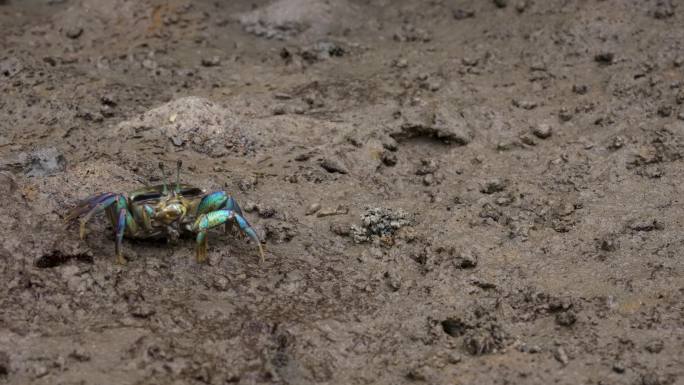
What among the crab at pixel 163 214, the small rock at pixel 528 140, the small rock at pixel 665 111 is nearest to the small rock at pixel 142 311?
the crab at pixel 163 214

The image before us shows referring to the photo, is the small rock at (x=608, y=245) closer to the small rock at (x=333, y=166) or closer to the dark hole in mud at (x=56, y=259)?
the small rock at (x=333, y=166)

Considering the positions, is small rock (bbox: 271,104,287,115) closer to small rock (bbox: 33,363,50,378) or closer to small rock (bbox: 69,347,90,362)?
small rock (bbox: 69,347,90,362)

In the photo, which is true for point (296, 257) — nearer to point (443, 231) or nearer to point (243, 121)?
point (443, 231)

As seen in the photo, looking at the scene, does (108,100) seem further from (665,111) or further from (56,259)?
(665,111)

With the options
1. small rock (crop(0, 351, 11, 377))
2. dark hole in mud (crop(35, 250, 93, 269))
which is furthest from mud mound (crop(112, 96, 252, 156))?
small rock (crop(0, 351, 11, 377))

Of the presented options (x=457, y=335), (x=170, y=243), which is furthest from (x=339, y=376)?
(x=170, y=243)
